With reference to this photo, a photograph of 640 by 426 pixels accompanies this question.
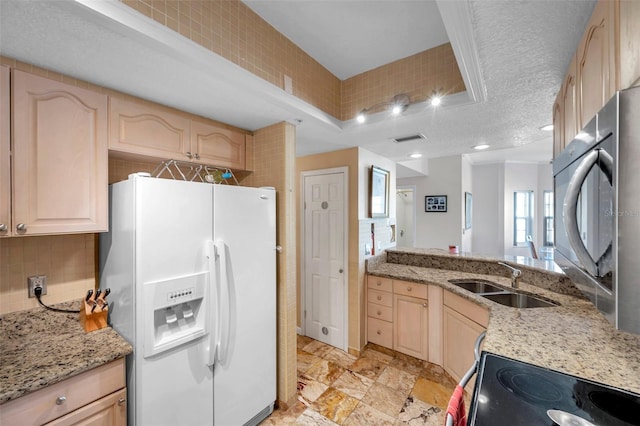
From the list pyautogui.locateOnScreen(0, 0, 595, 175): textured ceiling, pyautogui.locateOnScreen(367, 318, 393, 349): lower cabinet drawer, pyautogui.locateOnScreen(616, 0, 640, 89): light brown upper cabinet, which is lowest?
pyautogui.locateOnScreen(367, 318, 393, 349): lower cabinet drawer

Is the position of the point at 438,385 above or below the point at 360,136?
below

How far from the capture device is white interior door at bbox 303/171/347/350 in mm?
2854

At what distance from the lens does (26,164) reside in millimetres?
1188

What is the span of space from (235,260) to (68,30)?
4.28ft

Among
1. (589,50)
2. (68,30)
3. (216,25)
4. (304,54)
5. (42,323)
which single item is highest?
(304,54)

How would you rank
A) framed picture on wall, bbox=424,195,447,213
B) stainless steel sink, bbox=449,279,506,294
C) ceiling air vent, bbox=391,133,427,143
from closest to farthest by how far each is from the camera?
stainless steel sink, bbox=449,279,506,294, ceiling air vent, bbox=391,133,427,143, framed picture on wall, bbox=424,195,447,213

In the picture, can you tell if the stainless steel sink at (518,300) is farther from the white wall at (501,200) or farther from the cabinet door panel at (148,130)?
the white wall at (501,200)

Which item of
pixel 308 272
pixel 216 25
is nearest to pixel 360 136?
pixel 216 25

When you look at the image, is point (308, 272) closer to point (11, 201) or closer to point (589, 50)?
point (11, 201)

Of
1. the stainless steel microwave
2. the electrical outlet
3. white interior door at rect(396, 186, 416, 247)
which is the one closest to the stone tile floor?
the electrical outlet

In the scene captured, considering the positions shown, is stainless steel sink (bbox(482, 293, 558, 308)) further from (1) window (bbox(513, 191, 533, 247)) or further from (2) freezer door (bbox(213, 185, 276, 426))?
(1) window (bbox(513, 191, 533, 247))

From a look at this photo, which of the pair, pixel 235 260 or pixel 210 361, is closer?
pixel 210 361

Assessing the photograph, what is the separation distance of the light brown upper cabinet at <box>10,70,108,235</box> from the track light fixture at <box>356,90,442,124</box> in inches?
66.6

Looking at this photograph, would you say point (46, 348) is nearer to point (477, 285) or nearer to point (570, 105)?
point (570, 105)
